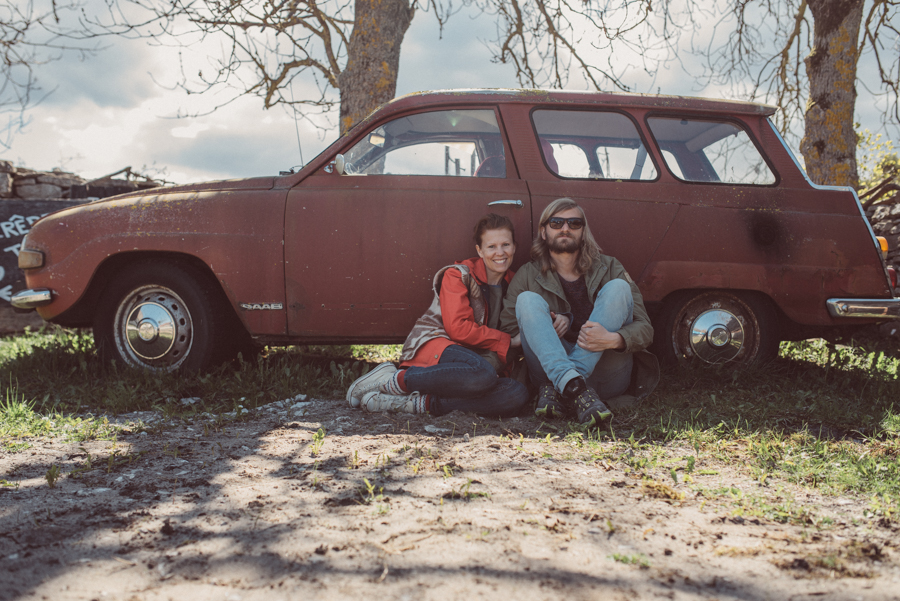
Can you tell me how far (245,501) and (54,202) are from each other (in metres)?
7.29

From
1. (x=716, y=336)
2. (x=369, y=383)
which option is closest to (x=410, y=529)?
(x=369, y=383)

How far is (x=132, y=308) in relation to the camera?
4.06 meters

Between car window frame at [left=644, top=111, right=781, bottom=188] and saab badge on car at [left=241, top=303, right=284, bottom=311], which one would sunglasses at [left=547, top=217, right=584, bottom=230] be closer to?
car window frame at [left=644, top=111, right=781, bottom=188]

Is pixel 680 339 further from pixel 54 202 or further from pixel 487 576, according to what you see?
pixel 54 202

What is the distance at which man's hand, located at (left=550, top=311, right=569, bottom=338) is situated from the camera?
11.4 feet

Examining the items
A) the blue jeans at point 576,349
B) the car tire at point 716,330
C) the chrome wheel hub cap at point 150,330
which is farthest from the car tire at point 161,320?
the car tire at point 716,330

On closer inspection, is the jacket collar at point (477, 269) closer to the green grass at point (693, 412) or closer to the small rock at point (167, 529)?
the green grass at point (693, 412)

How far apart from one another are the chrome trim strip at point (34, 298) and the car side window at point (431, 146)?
2.17 metres

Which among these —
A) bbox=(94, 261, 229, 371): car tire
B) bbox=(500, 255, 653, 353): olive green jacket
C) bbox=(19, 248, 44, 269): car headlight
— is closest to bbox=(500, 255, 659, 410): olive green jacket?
bbox=(500, 255, 653, 353): olive green jacket

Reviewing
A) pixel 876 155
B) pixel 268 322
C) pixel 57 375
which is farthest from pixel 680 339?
pixel 876 155

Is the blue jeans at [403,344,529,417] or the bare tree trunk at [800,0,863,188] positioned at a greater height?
the bare tree trunk at [800,0,863,188]

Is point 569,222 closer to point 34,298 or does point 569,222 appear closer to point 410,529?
point 410,529

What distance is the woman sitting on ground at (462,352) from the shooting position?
335 centimetres

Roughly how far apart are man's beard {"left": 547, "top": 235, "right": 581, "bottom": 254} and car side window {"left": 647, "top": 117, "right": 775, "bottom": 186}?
0.91 metres
